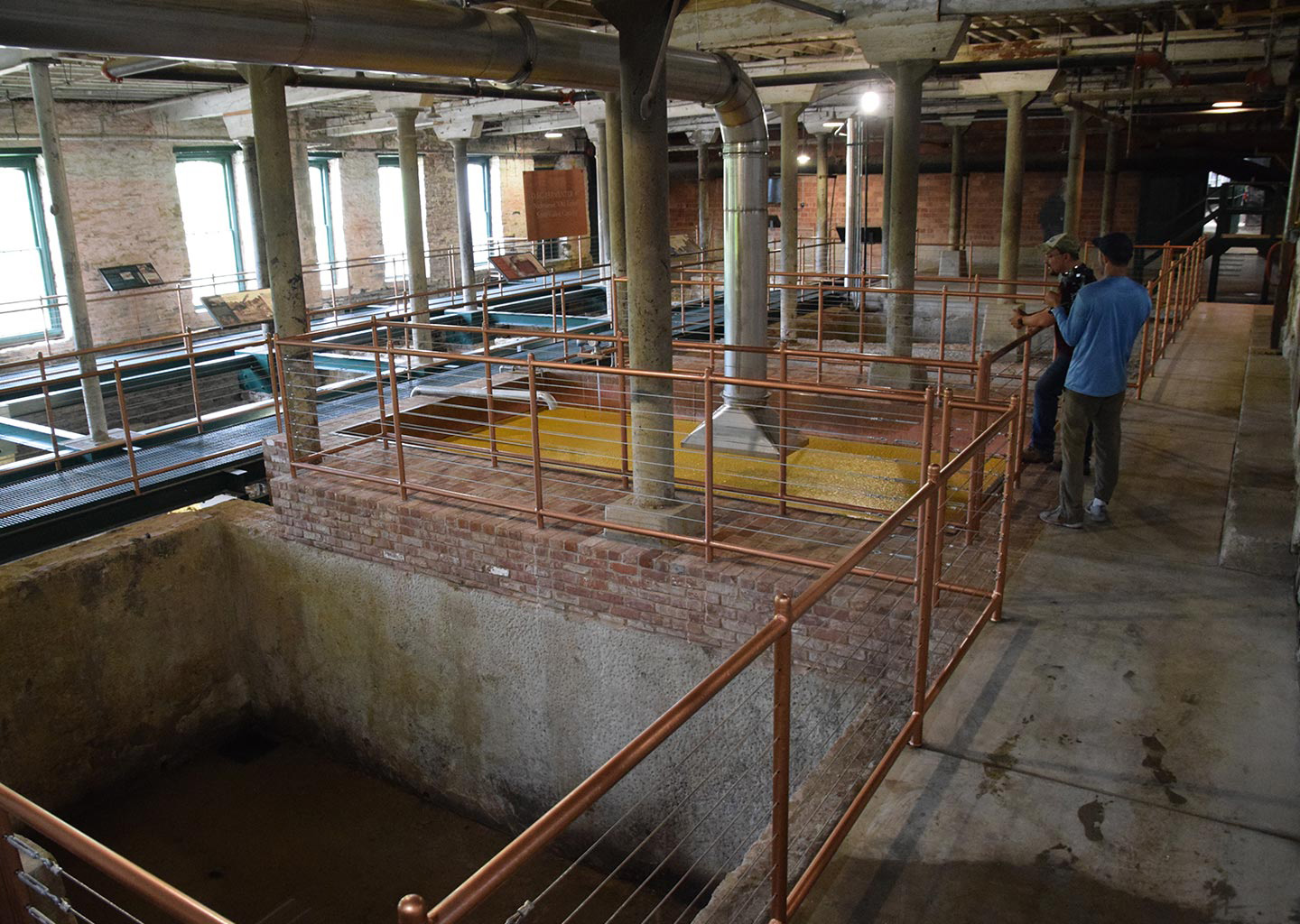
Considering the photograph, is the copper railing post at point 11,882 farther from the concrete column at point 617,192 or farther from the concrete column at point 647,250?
the concrete column at point 617,192

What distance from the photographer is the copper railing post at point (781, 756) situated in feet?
8.47

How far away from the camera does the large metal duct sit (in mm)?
4410

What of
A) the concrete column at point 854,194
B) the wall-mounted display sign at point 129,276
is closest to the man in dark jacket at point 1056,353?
the concrete column at point 854,194

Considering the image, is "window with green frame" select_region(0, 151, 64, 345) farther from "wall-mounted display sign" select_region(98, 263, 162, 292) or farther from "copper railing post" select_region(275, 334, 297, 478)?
"copper railing post" select_region(275, 334, 297, 478)

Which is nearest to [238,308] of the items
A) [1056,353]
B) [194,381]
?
[194,381]

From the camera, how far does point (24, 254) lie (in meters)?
17.1

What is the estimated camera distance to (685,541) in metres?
5.84

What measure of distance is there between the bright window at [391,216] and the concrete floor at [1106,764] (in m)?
21.9

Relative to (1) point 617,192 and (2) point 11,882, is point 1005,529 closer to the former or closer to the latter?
(2) point 11,882

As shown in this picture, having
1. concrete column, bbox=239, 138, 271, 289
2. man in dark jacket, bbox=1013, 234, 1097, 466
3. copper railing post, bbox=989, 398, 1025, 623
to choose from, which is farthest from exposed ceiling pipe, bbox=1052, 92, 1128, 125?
concrete column, bbox=239, 138, 271, 289

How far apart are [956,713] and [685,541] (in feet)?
7.17

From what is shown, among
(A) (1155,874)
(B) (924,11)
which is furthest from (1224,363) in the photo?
(A) (1155,874)

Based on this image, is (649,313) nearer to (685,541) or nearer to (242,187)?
(685,541)

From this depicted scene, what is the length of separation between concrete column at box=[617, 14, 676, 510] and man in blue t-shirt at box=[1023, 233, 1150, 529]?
228 centimetres
